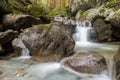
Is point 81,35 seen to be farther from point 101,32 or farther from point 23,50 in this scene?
point 23,50

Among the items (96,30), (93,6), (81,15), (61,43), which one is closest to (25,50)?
(61,43)

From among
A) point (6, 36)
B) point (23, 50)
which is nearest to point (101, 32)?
point (23, 50)

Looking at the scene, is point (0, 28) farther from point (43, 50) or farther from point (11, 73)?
point (11, 73)

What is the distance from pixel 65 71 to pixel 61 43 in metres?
1.46

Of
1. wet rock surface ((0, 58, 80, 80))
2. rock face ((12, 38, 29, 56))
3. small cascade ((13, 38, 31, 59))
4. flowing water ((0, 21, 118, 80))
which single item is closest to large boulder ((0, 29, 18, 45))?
rock face ((12, 38, 29, 56))

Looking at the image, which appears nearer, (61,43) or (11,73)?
(11,73)

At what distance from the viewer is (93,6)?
21.1 m

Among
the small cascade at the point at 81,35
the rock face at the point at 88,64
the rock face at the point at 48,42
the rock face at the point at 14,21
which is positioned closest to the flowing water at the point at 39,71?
the rock face at the point at 88,64

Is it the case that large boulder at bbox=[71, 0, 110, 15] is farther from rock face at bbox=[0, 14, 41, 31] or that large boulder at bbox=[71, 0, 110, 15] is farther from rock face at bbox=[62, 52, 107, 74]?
rock face at bbox=[62, 52, 107, 74]

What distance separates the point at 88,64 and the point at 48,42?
6.28 ft

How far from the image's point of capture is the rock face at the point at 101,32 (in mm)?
11484

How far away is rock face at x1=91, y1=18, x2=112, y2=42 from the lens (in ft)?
37.7

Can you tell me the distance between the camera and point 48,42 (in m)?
7.28

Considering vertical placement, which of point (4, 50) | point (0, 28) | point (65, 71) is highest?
point (0, 28)
